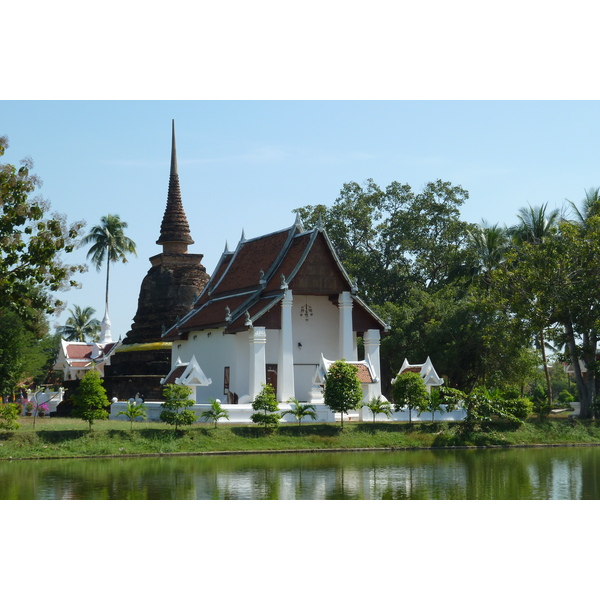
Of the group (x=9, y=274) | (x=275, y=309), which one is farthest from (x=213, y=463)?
(x=275, y=309)

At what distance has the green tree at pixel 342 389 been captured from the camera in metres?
28.7

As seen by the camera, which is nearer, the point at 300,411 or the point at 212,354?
the point at 300,411

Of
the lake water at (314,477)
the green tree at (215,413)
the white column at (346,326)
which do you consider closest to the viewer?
the lake water at (314,477)

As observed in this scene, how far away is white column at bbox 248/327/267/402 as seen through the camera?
32.4m

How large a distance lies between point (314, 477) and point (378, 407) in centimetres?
1118

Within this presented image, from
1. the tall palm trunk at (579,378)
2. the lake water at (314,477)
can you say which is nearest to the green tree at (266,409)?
the lake water at (314,477)

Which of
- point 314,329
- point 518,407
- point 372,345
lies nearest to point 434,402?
point 518,407

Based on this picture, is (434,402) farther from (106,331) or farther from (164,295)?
(106,331)

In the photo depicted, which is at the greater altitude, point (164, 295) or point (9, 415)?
point (164, 295)

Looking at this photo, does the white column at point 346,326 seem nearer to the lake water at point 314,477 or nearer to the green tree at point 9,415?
the lake water at point 314,477

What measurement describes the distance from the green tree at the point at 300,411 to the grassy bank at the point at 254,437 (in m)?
0.52

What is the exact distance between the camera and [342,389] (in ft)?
94.2

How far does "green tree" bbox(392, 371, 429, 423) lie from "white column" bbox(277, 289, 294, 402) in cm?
448

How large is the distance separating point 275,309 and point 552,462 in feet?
44.8
